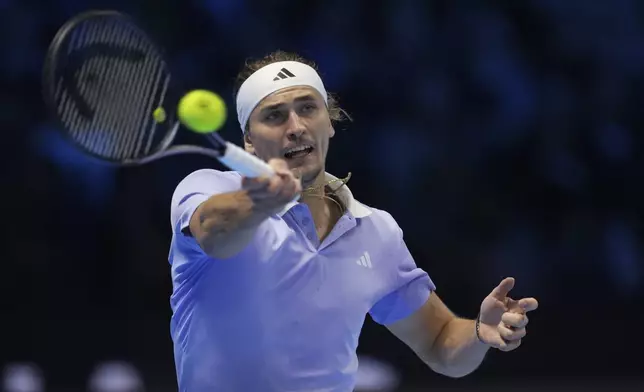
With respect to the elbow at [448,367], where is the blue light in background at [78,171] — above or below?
above

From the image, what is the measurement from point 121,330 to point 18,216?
1119 millimetres

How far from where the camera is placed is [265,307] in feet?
12.1

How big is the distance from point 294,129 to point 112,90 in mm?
655

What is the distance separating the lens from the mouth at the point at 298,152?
12.7 ft

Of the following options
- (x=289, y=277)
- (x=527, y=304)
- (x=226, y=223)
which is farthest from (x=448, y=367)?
(x=226, y=223)

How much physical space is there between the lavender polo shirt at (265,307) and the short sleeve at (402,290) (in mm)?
275

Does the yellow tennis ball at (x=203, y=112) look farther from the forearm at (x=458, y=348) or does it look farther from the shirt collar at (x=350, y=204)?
the forearm at (x=458, y=348)

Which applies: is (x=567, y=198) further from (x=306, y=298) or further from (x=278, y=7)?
(x=306, y=298)

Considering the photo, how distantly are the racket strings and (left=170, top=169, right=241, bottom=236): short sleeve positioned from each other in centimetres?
22

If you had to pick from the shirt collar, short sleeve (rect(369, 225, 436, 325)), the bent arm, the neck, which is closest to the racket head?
the neck

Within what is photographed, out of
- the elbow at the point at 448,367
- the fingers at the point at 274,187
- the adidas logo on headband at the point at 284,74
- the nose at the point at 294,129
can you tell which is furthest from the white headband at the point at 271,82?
the elbow at the point at 448,367

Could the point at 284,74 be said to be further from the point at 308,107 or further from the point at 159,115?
the point at 159,115

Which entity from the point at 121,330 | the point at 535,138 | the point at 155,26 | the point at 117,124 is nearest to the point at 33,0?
the point at 155,26

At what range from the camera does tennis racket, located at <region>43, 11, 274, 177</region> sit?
10.7 ft
